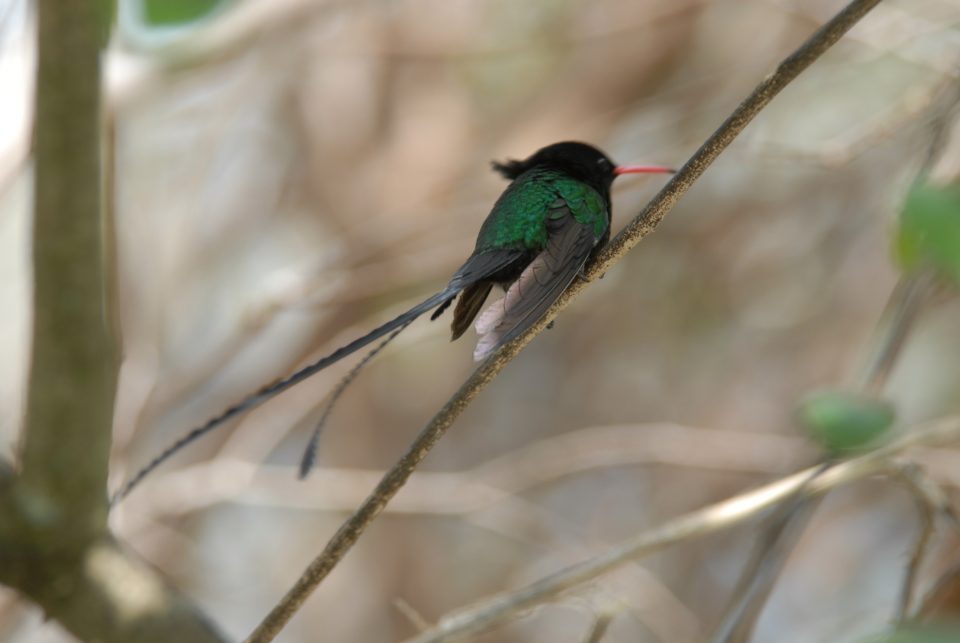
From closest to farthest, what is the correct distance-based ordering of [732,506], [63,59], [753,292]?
1. [63,59]
2. [732,506]
3. [753,292]

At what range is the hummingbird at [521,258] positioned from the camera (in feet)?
5.28

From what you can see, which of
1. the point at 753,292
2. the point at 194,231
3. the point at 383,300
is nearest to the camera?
the point at 383,300

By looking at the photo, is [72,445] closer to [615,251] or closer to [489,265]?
[489,265]

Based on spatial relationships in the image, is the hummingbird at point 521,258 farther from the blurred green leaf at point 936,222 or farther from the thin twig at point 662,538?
the blurred green leaf at point 936,222

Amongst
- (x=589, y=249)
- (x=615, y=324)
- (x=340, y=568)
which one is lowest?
(x=340, y=568)

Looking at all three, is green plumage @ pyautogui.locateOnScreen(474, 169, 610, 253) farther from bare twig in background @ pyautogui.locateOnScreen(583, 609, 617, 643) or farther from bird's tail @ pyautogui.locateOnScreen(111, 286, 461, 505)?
bare twig in background @ pyautogui.locateOnScreen(583, 609, 617, 643)

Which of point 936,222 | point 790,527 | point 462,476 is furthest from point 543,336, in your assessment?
point 936,222

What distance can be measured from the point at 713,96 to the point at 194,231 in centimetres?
244

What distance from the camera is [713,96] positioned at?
4566 millimetres

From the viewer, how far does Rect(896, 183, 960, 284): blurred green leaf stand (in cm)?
112

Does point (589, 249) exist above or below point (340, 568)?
above

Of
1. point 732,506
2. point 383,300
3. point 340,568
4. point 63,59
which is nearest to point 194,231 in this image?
point 383,300

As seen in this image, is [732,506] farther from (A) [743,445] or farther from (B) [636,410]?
(B) [636,410]

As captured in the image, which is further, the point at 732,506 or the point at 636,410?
the point at 636,410
